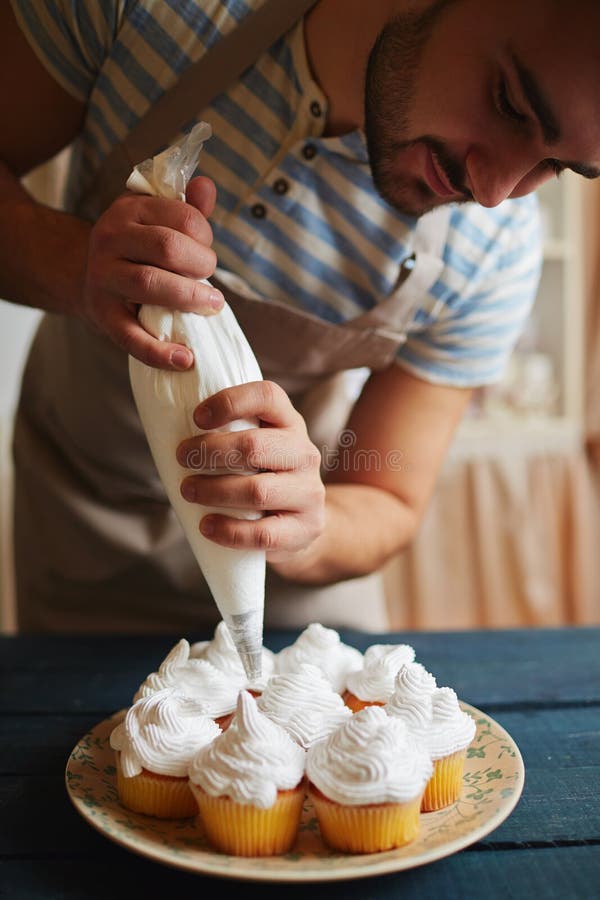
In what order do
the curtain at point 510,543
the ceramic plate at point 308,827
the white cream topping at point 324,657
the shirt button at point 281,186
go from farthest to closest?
the curtain at point 510,543 < the shirt button at point 281,186 < the white cream topping at point 324,657 < the ceramic plate at point 308,827

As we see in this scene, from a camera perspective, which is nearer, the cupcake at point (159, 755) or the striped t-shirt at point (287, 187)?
the cupcake at point (159, 755)

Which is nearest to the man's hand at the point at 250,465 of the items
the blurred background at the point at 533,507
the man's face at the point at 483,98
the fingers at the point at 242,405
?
the fingers at the point at 242,405

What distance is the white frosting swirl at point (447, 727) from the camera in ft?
2.64

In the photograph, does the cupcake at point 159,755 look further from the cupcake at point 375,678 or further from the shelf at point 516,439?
the shelf at point 516,439

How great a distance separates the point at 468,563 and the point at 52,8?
6.54 ft

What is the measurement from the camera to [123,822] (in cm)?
77

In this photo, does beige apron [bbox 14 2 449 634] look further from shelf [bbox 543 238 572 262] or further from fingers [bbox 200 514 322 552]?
shelf [bbox 543 238 572 262]

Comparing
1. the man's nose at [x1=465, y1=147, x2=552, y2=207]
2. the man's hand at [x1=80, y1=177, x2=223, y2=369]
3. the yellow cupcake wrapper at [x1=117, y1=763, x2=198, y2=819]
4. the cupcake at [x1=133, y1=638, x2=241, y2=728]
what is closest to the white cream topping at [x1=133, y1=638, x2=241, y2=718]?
the cupcake at [x1=133, y1=638, x2=241, y2=728]

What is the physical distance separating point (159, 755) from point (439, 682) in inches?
17.9

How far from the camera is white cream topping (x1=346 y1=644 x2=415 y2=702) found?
3.06 ft

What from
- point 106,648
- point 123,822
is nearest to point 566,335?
point 106,648

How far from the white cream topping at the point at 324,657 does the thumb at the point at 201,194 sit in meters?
0.48

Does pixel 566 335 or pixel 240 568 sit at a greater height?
pixel 566 335

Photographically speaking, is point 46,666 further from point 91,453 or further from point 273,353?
point 273,353
